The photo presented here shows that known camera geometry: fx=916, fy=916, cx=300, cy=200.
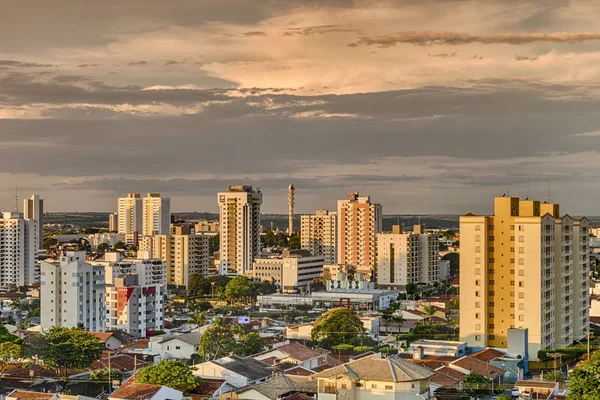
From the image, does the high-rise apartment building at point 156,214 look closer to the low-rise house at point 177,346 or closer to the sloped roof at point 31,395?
the low-rise house at point 177,346

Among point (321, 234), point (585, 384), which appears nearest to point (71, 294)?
point (585, 384)

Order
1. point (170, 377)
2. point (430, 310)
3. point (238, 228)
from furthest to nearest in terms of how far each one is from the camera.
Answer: point (238, 228) → point (430, 310) → point (170, 377)

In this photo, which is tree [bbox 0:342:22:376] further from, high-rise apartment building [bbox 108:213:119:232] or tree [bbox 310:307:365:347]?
high-rise apartment building [bbox 108:213:119:232]

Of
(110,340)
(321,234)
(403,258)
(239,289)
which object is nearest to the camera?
(110,340)

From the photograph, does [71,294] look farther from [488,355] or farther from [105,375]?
[488,355]

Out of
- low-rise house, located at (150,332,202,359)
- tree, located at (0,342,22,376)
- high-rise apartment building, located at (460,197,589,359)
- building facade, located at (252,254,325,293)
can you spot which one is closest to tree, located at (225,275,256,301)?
building facade, located at (252,254,325,293)

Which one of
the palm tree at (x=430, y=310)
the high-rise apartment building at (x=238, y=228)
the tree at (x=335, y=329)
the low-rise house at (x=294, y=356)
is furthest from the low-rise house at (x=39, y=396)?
the high-rise apartment building at (x=238, y=228)

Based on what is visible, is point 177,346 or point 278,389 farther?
point 177,346

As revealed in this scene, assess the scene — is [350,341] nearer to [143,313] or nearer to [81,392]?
[143,313]
